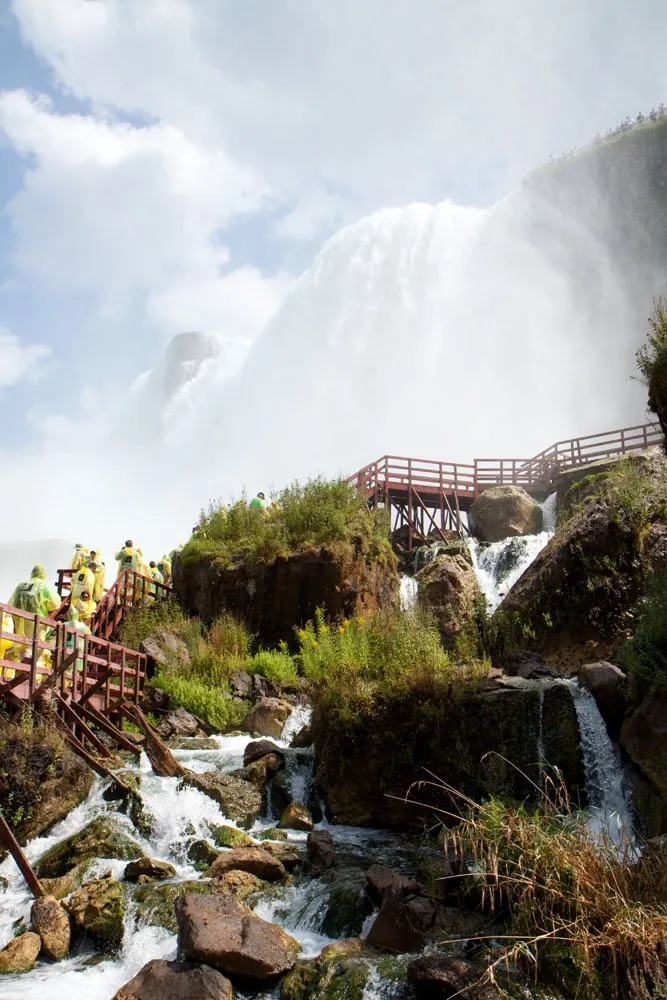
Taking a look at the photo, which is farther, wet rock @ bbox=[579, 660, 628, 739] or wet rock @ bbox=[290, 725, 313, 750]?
wet rock @ bbox=[290, 725, 313, 750]

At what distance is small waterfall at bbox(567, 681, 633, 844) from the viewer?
9.43 meters

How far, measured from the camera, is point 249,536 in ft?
65.6

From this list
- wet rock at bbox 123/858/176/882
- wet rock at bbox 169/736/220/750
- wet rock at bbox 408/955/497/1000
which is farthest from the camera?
wet rock at bbox 169/736/220/750

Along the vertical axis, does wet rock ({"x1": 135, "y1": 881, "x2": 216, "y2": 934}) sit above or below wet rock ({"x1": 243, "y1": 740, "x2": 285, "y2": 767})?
below

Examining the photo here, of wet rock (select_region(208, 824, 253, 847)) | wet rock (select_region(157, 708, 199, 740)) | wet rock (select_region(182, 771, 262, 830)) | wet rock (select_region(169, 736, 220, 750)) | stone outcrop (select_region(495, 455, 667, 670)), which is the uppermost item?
stone outcrop (select_region(495, 455, 667, 670))

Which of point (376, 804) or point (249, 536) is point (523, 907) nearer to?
point (376, 804)

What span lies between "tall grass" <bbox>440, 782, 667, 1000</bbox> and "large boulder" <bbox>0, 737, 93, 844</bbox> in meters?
5.48

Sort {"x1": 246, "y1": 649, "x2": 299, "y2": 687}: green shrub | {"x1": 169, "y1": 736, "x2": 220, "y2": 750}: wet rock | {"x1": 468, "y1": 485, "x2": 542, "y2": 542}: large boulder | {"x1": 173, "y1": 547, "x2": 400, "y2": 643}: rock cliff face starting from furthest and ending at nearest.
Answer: {"x1": 468, "y1": 485, "x2": 542, "y2": 542}: large boulder, {"x1": 173, "y1": 547, "x2": 400, "y2": 643}: rock cliff face, {"x1": 246, "y1": 649, "x2": 299, "y2": 687}: green shrub, {"x1": 169, "y1": 736, "x2": 220, "y2": 750}: wet rock

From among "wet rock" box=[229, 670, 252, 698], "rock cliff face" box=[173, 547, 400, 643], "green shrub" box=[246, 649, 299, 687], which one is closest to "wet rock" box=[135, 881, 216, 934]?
"wet rock" box=[229, 670, 252, 698]

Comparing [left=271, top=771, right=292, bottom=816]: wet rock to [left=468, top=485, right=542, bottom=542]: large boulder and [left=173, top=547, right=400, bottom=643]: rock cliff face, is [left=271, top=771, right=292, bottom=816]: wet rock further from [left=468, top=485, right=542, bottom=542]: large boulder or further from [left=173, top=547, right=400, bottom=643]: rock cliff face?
[left=468, top=485, right=542, bottom=542]: large boulder

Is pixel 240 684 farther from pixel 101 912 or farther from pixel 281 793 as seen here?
pixel 101 912

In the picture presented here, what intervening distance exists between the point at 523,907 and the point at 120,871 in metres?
4.72

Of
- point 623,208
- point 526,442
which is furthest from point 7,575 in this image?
point 623,208

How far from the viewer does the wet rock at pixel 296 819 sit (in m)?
10.4
